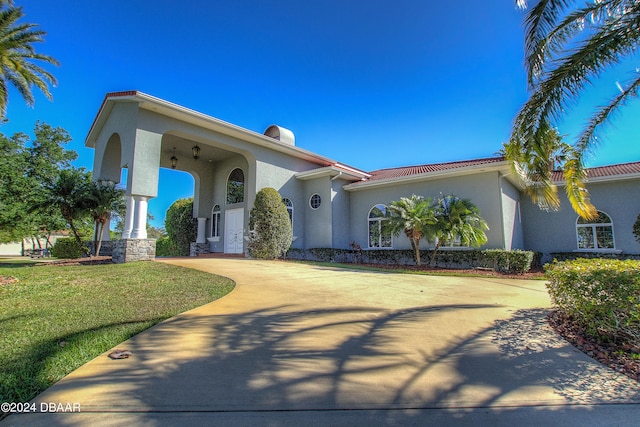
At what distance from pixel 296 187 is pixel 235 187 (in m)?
3.52

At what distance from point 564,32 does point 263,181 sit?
12563mm

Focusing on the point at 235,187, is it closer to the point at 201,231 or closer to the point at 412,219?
the point at 201,231

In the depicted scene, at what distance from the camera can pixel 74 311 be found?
5230 millimetres

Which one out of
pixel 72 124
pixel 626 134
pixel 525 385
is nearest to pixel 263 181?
pixel 626 134

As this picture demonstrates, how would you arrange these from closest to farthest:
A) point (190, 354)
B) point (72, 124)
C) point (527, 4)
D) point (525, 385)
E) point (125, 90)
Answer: point (525, 385) → point (190, 354) → point (527, 4) → point (125, 90) → point (72, 124)

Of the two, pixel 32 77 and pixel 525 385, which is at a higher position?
pixel 32 77

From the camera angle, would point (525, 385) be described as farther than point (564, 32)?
No

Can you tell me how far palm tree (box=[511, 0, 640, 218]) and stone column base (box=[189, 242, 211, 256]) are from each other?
16.5m

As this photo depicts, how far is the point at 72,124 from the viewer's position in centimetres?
3309

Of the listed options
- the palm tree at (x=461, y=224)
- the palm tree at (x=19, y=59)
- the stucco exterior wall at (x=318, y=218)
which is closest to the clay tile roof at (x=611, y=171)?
the palm tree at (x=461, y=224)

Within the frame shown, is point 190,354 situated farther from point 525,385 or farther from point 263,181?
point 263,181

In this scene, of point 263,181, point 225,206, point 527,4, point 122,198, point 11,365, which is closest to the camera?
point 11,365

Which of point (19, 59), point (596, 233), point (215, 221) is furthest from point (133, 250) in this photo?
point (596, 233)

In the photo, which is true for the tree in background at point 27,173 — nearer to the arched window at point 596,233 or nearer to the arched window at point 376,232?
the arched window at point 376,232
